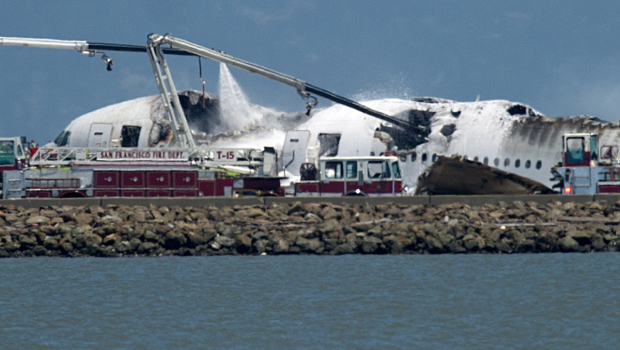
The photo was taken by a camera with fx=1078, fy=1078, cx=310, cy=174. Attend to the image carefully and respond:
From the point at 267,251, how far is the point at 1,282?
1104 centimetres

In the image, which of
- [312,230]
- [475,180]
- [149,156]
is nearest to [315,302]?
[312,230]

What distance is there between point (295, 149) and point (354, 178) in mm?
11060

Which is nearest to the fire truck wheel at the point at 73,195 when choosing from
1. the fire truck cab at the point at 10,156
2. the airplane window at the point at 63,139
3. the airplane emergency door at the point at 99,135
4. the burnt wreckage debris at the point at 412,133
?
the fire truck cab at the point at 10,156

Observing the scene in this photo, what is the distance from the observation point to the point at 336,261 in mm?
40844

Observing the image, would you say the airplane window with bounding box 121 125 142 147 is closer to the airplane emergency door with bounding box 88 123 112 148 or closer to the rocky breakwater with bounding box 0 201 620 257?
the airplane emergency door with bounding box 88 123 112 148

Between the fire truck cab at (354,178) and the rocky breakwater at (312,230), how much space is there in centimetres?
432

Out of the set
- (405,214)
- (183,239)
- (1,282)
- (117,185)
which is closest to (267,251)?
(183,239)

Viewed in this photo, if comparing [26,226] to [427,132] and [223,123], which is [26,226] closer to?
[427,132]

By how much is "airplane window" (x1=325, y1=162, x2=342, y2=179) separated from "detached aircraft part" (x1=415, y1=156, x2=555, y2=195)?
6.34 meters

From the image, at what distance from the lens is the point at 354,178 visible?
5303 cm

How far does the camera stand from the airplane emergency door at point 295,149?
63469 mm

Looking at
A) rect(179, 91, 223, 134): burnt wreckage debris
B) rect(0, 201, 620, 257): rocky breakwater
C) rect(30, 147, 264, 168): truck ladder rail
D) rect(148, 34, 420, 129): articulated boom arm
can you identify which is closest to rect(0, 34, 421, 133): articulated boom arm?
rect(148, 34, 420, 129): articulated boom arm

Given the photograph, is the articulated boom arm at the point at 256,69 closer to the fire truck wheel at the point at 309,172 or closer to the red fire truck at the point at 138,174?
the red fire truck at the point at 138,174

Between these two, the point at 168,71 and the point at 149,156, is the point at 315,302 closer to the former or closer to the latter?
the point at 149,156
